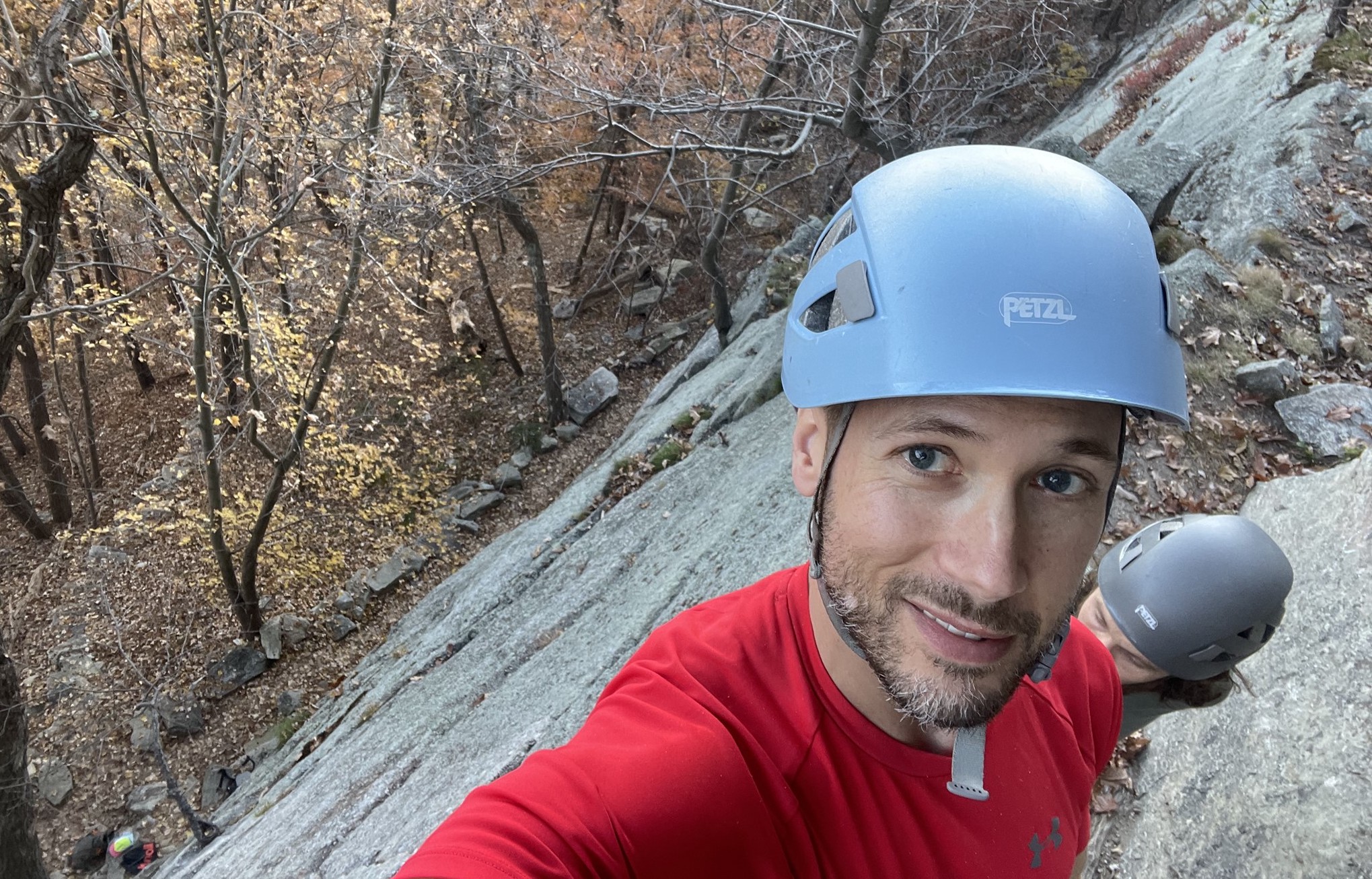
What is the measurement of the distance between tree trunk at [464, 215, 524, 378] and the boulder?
1295 cm

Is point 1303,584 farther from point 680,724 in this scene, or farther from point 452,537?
point 452,537

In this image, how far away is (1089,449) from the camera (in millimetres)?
1353

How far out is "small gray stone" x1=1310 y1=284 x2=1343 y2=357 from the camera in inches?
210

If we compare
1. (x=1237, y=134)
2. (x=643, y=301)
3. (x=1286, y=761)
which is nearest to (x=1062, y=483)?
(x=1286, y=761)

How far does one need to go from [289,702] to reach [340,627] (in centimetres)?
133

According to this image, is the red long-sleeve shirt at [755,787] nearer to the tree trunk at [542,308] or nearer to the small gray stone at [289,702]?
the tree trunk at [542,308]

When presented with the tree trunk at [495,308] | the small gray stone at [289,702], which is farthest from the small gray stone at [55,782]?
the tree trunk at [495,308]

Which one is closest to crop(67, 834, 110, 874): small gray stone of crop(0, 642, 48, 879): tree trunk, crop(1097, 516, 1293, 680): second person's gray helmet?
crop(0, 642, 48, 879): tree trunk

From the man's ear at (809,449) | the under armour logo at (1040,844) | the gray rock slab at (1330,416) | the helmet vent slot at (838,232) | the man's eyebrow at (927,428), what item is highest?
the helmet vent slot at (838,232)

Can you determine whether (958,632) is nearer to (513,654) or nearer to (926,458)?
(926,458)

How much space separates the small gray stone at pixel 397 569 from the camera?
11.3 m

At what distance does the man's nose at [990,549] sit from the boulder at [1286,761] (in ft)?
8.55

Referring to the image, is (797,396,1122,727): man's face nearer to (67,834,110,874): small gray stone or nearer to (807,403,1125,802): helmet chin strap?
(807,403,1125,802): helmet chin strap

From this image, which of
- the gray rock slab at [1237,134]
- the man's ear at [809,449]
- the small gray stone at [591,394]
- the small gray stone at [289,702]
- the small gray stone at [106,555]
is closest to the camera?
the man's ear at [809,449]
